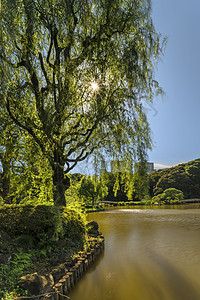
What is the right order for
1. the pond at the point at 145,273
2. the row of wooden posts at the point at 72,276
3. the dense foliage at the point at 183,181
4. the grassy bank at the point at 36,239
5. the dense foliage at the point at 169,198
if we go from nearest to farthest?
the row of wooden posts at the point at 72,276 → the pond at the point at 145,273 → the grassy bank at the point at 36,239 → the dense foliage at the point at 169,198 → the dense foliage at the point at 183,181

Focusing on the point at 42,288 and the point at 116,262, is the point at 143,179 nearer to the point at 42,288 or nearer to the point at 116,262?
the point at 116,262

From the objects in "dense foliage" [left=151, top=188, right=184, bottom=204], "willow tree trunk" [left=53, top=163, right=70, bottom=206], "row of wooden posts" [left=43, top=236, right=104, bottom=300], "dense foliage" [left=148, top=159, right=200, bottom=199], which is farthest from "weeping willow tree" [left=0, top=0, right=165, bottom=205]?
"dense foliage" [left=148, top=159, right=200, bottom=199]

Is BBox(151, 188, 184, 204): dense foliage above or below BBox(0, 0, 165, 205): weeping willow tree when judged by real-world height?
below

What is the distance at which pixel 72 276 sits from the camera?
12.6 feet

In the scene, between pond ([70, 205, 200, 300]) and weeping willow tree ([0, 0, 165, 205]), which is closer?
pond ([70, 205, 200, 300])

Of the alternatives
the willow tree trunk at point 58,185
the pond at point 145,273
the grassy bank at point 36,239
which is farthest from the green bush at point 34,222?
the pond at point 145,273

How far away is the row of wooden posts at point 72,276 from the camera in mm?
3157

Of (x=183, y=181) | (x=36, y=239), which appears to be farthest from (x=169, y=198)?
(x=36, y=239)

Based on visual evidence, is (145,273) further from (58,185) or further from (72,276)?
(58,185)

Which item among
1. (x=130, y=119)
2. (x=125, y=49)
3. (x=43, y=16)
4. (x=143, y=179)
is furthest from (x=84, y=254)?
(x=43, y=16)

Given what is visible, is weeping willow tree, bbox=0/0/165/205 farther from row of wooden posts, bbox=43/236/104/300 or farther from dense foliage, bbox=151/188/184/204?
dense foliage, bbox=151/188/184/204

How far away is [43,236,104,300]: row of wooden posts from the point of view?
10.4 feet

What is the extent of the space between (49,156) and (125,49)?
336 cm

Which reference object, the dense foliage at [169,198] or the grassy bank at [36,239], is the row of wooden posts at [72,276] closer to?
the grassy bank at [36,239]
